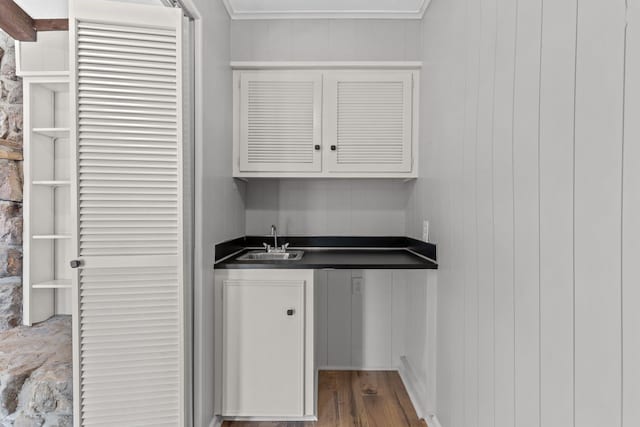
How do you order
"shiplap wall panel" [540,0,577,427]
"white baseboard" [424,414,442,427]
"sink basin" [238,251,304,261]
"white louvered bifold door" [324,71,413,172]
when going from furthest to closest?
"sink basin" [238,251,304,261], "white louvered bifold door" [324,71,413,172], "white baseboard" [424,414,442,427], "shiplap wall panel" [540,0,577,427]

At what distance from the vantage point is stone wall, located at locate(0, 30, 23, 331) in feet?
3.69

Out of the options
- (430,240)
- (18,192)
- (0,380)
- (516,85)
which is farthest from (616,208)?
(0,380)

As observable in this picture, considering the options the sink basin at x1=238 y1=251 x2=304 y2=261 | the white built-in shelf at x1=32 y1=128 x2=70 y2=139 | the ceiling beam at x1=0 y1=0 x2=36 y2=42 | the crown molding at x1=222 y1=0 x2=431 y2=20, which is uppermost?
the crown molding at x1=222 y1=0 x2=431 y2=20

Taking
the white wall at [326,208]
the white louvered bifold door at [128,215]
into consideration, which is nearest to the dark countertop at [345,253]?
the white wall at [326,208]

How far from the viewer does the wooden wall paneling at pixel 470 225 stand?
4.95 feet

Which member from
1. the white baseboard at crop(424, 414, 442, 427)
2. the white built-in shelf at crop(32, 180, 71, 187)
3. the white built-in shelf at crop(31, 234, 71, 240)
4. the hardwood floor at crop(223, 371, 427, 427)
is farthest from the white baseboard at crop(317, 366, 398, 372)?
the white built-in shelf at crop(32, 180, 71, 187)

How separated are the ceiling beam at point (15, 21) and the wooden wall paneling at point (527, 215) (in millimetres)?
1548

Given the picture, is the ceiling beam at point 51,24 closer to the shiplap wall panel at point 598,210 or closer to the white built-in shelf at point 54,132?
the white built-in shelf at point 54,132

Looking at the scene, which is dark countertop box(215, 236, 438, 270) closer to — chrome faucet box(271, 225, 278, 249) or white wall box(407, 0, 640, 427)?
chrome faucet box(271, 225, 278, 249)

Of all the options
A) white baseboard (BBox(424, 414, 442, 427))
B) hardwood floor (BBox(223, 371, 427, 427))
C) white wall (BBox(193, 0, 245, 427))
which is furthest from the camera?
hardwood floor (BBox(223, 371, 427, 427))

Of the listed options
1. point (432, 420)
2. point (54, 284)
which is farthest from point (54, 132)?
point (432, 420)

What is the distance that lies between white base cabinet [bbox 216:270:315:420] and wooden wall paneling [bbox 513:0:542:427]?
1.12 meters

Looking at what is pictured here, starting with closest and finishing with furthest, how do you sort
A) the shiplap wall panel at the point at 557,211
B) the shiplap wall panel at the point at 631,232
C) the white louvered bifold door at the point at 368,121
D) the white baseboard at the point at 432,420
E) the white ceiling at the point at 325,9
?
the shiplap wall panel at the point at 631,232, the shiplap wall panel at the point at 557,211, the white baseboard at the point at 432,420, the white ceiling at the point at 325,9, the white louvered bifold door at the point at 368,121

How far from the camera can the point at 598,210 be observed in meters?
0.82
